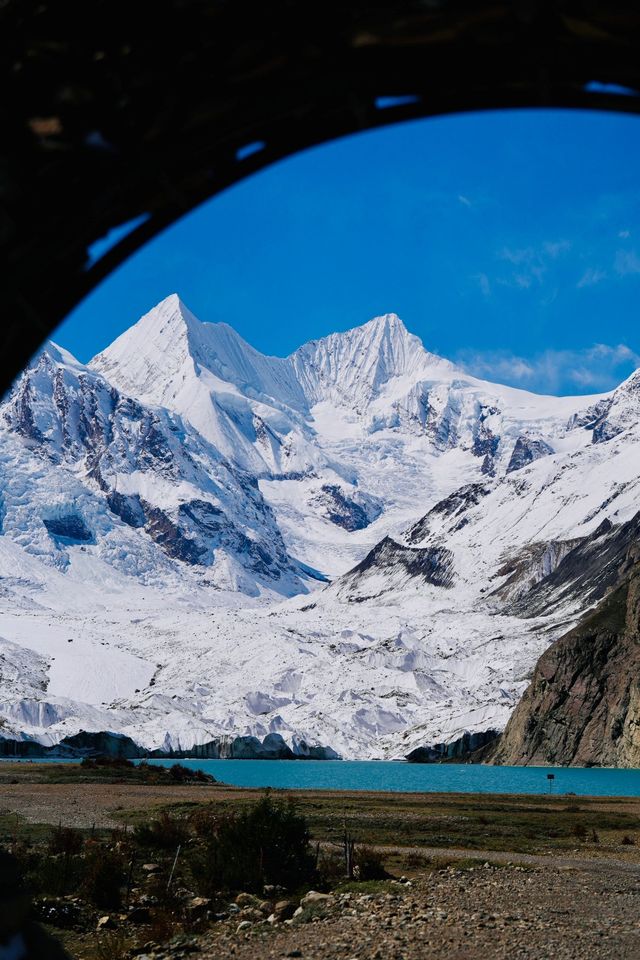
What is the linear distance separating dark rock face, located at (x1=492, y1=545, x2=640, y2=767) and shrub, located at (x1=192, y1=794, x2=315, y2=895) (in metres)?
95.2

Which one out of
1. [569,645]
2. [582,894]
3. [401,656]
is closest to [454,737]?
[569,645]

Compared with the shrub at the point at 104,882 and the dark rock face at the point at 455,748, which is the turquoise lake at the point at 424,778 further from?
the shrub at the point at 104,882

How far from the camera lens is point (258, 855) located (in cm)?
2083

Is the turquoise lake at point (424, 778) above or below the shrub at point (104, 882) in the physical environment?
below

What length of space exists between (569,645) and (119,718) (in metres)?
66.0

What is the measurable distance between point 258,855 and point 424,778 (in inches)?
2902

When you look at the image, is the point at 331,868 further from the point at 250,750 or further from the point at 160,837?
the point at 250,750

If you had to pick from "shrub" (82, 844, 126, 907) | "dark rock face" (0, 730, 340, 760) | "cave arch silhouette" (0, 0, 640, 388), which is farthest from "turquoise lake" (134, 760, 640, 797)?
"cave arch silhouette" (0, 0, 640, 388)

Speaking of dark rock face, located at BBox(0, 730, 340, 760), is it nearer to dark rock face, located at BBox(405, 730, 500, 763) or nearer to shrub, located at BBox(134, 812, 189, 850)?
dark rock face, located at BBox(405, 730, 500, 763)

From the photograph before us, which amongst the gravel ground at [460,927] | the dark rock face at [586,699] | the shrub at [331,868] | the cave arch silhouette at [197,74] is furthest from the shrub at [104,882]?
the dark rock face at [586,699]

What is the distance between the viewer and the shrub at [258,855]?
2027cm

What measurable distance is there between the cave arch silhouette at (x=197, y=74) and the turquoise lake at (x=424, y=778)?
220 feet

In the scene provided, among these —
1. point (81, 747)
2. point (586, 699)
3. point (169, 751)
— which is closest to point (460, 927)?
point (586, 699)

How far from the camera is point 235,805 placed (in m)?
42.2
